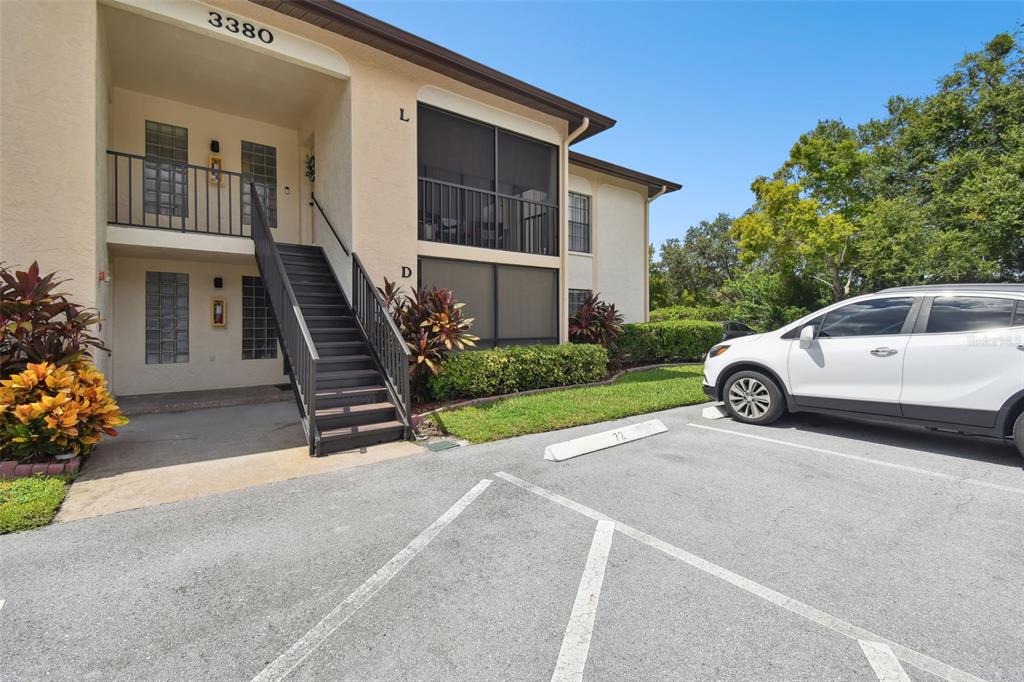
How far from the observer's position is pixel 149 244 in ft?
24.0

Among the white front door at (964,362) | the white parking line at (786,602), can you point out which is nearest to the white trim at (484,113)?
the white front door at (964,362)

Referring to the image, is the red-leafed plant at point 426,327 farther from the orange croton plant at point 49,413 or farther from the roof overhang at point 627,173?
the roof overhang at point 627,173

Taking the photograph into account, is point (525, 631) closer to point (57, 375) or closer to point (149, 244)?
point (57, 375)

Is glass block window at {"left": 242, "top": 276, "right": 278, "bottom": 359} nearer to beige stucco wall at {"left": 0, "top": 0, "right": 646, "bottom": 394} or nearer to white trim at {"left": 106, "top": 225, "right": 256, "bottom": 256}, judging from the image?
beige stucco wall at {"left": 0, "top": 0, "right": 646, "bottom": 394}

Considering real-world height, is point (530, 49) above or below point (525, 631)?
above

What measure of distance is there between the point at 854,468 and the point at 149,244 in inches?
403

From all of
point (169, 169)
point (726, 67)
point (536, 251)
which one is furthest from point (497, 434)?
point (726, 67)

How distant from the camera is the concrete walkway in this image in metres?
4.15

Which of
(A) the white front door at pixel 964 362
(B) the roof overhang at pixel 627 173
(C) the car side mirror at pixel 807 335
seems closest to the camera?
(A) the white front door at pixel 964 362

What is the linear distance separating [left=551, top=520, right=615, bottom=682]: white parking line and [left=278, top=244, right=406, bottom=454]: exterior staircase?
11.6 ft

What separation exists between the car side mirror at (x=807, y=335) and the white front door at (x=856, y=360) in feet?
0.12

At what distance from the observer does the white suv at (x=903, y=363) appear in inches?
187

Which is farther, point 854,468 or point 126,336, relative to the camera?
point 126,336

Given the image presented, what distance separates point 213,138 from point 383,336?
20.2ft
